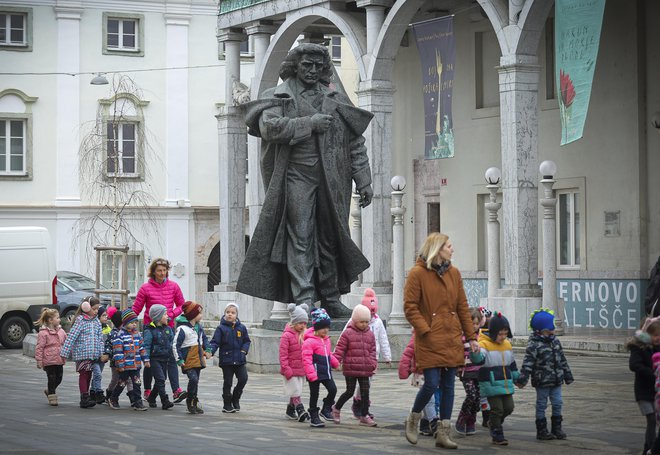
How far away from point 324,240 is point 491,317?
5.06m

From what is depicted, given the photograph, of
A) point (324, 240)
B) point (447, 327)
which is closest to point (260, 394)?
point (324, 240)

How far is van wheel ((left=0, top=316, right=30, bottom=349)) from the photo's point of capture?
31.9 m

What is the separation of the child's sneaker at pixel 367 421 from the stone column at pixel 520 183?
11.9 meters

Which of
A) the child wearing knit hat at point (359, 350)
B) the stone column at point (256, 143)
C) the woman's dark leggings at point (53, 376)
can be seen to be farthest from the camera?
the stone column at point (256, 143)

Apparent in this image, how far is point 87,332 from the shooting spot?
1712 cm

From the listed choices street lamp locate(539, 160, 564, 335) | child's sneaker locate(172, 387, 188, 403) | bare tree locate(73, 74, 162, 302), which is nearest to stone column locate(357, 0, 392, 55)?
street lamp locate(539, 160, 564, 335)

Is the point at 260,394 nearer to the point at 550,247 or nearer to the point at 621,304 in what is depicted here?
the point at 550,247

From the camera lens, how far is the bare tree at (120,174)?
45688 mm

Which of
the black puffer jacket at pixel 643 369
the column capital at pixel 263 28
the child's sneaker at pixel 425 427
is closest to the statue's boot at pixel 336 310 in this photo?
the child's sneaker at pixel 425 427

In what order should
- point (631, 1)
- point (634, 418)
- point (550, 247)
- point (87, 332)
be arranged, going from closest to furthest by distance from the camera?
point (634, 418), point (87, 332), point (550, 247), point (631, 1)

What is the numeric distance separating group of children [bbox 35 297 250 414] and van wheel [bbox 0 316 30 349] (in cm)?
1454

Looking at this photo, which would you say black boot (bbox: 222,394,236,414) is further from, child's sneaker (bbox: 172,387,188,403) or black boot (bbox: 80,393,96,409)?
black boot (bbox: 80,393,96,409)

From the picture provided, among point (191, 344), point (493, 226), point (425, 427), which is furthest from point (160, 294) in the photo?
point (493, 226)

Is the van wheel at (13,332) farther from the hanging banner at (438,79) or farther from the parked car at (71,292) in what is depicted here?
the hanging banner at (438,79)
